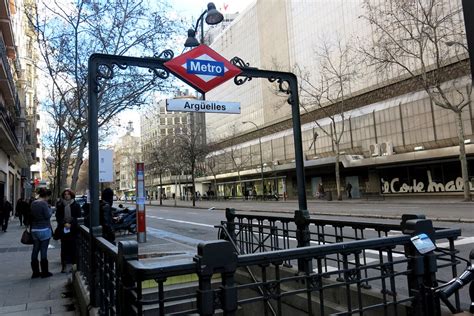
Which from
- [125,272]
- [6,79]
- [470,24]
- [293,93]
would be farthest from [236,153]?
[470,24]

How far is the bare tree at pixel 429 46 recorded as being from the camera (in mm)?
27578

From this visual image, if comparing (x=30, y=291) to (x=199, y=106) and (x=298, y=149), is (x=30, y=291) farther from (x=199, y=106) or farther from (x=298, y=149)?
(x=298, y=149)

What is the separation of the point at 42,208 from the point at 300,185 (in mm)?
5475

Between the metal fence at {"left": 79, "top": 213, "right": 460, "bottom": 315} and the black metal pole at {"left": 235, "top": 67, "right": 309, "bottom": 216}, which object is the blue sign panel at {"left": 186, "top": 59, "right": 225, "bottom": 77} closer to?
the black metal pole at {"left": 235, "top": 67, "right": 309, "bottom": 216}

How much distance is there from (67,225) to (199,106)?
5254mm

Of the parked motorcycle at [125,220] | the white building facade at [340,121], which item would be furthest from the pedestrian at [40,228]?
the white building facade at [340,121]

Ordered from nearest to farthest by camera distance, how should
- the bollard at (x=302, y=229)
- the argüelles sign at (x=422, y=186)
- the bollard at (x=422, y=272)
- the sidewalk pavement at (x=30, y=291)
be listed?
the bollard at (x=422, y=272) → the sidewalk pavement at (x=30, y=291) → the bollard at (x=302, y=229) → the argüelles sign at (x=422, y=186)

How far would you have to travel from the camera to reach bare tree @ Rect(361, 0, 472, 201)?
90.5 ft

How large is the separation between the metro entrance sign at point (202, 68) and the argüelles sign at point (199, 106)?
0.25 meters

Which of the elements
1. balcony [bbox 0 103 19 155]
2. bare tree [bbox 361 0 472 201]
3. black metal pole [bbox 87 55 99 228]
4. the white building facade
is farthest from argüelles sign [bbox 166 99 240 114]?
bare tree [bbox 361 0 472 201]

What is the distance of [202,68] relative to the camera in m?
6.45

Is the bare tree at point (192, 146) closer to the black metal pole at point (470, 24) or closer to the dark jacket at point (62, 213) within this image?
the dark jacket at point (62, 213)

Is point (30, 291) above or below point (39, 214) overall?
below

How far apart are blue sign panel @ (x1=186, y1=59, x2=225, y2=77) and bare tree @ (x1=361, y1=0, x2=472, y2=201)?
2333 cm
